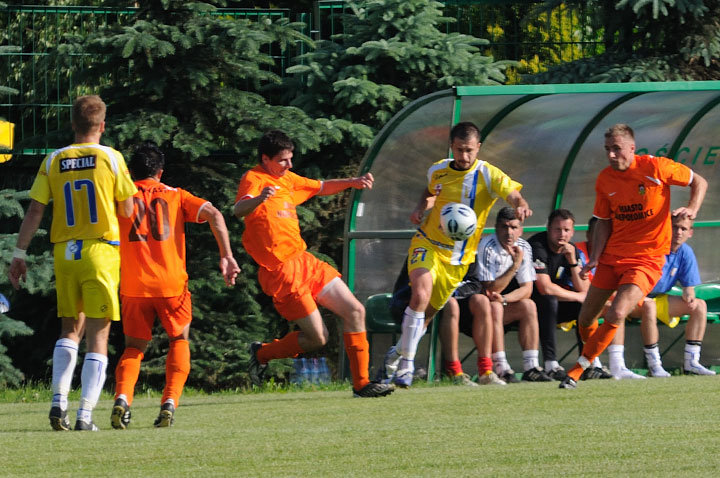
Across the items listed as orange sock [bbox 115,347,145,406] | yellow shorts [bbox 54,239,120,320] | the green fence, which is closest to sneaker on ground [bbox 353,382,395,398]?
orange sock [bbox 115,347,145,406]

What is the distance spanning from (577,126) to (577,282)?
164cm

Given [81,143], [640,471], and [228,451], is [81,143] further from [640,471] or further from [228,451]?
[640,471]

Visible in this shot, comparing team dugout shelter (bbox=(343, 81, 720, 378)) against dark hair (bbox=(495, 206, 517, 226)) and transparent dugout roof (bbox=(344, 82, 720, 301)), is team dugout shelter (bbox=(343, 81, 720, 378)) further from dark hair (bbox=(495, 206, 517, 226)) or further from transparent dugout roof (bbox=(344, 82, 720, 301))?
dark hair (bbox=(495, 206, 517, 226))

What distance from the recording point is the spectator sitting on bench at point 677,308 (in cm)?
1105

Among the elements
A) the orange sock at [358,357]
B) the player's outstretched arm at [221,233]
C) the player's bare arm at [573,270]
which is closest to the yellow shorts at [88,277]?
the player's outstretched arm at [221,233]

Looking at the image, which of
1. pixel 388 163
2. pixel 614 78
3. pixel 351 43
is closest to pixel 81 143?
pixel 388 163

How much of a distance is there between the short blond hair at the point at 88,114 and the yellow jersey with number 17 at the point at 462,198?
322cm

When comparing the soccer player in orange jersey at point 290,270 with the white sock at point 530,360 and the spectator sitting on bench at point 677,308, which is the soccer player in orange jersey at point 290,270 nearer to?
the white sock at point 530,360

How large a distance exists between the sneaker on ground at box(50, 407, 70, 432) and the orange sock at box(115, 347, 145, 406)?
1.19 feet

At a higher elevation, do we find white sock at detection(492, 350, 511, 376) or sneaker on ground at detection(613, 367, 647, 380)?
white sock at detection(492, 350, 511, 376)

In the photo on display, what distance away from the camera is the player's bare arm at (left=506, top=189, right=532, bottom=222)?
8.71 m

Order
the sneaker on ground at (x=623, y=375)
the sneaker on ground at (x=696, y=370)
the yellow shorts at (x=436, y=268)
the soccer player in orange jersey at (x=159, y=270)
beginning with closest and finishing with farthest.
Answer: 1. the soccer player in orange jersey at (x=159, y=270)
2. the yellow shorts at (x=436, y=268)
3. the sneaker on ground at (x=623, y=375)
4. the sneaker on ground at (x=696, y=370)

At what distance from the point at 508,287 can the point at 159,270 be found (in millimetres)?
4164

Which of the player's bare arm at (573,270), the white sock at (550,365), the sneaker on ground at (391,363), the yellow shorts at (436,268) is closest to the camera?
the yellow shorts at (436,268)
